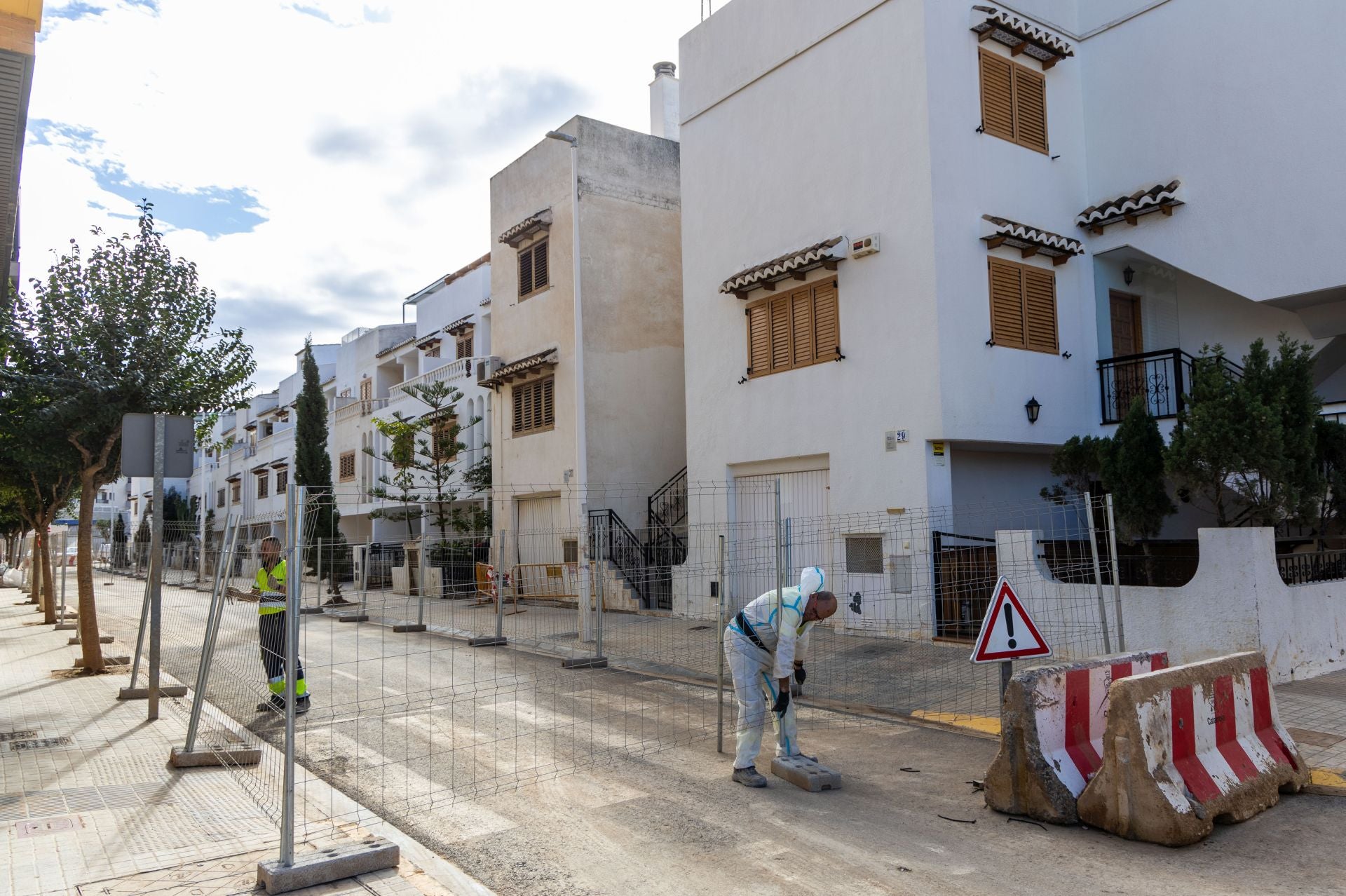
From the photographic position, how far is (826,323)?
16281 mm

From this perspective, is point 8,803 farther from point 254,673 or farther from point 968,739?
point 968,739

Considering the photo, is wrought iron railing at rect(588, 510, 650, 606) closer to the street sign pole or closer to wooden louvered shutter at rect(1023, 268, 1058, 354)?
wooden louvered shutter at rect(1023, 268, 1058, 354)

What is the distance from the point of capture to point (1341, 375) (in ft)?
51.9

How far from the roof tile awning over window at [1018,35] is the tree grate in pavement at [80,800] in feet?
48.9

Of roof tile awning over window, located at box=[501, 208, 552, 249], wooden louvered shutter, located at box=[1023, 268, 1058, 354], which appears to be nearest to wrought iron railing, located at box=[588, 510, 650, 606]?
roof tile awning over window, located at box=[501, 208, 552, 249]

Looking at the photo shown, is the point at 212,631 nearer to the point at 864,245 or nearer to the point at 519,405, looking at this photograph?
the point at 864,245

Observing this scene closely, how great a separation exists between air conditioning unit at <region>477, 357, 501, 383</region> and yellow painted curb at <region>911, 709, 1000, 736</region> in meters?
17.4

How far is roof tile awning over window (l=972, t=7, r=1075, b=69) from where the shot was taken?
15.3 m

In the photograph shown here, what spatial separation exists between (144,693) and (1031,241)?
1366cm

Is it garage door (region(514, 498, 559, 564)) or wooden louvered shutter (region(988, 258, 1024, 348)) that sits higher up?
wooden louvered shutter (region(988, 258, 1024, 348))

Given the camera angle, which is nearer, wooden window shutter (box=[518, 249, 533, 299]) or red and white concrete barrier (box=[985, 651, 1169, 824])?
red and white concrete barrier (box=[985, 651, 1169, 824])

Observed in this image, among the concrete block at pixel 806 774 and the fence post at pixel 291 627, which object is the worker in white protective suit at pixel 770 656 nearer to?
the concrete block at pixel 806 774

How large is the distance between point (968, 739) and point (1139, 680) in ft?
9.45

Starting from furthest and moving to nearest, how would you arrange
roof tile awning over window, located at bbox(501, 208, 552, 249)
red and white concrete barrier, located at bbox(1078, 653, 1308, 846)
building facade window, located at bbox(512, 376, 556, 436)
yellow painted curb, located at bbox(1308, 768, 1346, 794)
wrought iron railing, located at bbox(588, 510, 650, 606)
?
roof tile awning over window, located at bbox(501, 208, 552, 249)
building facade window, located at bbox(512, 376, 556, 436)
wrought iron railing, located at bbox(588, 510, 650, 606)
yellow painted curb, located at bbox(1308, 768, 1346, 794)
red and white concrete barrier, located at bbox(1078, 653, 1308, 846)
